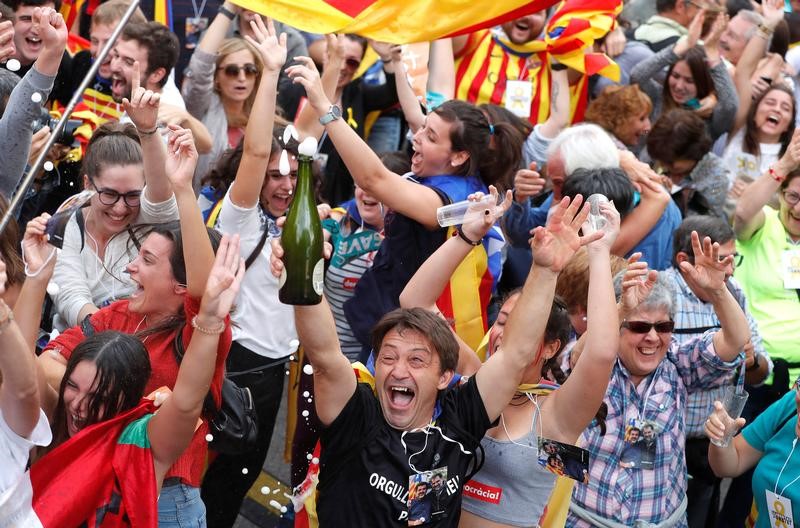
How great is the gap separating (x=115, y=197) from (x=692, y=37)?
13.6 feet

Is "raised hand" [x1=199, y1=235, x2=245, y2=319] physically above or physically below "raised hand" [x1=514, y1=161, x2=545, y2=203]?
above

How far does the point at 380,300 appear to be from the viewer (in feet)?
15.7

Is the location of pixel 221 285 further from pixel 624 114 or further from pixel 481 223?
pixel 624 114

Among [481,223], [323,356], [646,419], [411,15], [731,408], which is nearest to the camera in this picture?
[323,356]

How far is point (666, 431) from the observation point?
4.46 m

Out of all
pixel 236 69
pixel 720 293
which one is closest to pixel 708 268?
pixel 720 293

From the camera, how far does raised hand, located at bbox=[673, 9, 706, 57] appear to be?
23.5 feet

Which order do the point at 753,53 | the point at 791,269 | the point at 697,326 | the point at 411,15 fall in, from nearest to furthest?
the point at 411,15, the point at 697,326, the point at 791,269, the point at 753,53

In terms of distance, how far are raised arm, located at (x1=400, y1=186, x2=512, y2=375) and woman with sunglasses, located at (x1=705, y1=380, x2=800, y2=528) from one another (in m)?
1.01

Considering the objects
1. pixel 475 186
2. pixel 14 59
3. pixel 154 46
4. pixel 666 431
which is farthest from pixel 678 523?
pixel 14 59

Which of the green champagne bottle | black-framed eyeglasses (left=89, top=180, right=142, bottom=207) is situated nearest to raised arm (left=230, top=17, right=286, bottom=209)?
black-framed eyeglasses (left=89, top=180, right=142, bottom=207)

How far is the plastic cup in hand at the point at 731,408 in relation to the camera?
4484mm

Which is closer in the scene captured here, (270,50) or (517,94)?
(270,50)

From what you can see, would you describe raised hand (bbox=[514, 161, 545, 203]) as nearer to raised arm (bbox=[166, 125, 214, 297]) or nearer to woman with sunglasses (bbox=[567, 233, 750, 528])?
woman with sunglasses (bbox=[567, 233, 750, 528])
